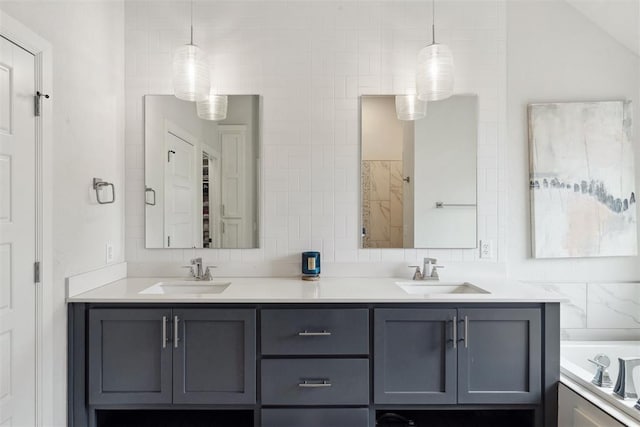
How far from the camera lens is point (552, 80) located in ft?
8.12

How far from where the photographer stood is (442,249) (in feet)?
8.09

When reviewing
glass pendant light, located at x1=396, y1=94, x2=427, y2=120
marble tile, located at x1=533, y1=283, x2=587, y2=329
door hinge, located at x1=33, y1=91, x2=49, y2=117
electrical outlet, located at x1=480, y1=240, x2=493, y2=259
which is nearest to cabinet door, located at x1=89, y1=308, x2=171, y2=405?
door hinge, located at x1=33, y1=91, x2=49, y2=117

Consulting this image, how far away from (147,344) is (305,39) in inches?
79.4

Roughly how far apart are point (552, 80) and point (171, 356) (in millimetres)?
2801

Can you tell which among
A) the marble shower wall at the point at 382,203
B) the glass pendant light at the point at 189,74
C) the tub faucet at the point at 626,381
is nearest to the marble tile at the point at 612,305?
the tub faucet at the point at 626,381

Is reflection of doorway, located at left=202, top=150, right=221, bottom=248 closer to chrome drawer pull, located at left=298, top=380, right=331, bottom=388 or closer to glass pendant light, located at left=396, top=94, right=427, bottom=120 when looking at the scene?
chrome drawer pull, located at left=298, top=380, right=331, bottom=388

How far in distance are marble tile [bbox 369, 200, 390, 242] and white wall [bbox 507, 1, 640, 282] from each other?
81cm

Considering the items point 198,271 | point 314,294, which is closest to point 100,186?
point 198,271

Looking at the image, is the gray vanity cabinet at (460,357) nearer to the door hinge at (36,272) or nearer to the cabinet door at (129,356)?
the cabinet door at (129,356)

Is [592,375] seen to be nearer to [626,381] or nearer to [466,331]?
[626,381]

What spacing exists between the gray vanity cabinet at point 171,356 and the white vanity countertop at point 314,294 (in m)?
0.06

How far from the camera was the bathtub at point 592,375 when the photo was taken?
1574mm

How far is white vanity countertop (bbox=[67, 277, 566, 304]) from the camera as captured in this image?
72.6 inches

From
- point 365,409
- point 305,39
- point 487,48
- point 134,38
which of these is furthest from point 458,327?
point 134,38
